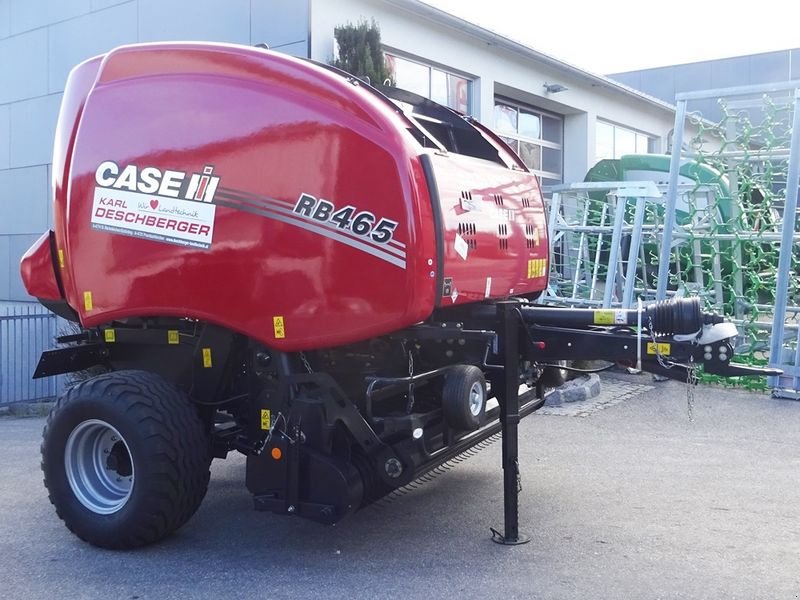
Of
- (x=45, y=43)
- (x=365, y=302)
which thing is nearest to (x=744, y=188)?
(x=365, y=302)

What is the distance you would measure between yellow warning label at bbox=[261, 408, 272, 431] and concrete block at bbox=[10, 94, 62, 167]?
991 cm

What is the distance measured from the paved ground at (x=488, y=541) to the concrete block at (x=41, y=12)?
325 inches

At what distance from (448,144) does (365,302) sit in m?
1.86

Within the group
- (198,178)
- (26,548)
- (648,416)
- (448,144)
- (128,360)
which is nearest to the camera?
(198,178)

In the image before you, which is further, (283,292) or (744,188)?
(744,188)

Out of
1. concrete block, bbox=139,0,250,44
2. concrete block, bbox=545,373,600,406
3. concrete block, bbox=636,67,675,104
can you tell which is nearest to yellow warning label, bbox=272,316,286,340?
concrete block, bbox=545,373,600,406

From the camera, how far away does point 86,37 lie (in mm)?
12812

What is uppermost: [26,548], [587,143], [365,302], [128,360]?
[587,143]

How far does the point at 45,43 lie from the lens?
1347 cm

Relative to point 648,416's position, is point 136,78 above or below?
above

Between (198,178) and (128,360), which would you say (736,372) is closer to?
(198,178)

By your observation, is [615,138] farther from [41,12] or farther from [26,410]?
[26,410]

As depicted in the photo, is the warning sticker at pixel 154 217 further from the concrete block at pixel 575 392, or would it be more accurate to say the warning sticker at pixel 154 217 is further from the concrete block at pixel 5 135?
the concrete block at pixel 5 135

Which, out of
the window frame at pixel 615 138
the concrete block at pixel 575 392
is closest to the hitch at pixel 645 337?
the concrete block at pixel 575 392
